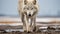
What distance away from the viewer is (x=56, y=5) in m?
3.74

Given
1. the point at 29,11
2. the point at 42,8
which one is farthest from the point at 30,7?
the point at 42,8

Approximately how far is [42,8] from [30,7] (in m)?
2.06

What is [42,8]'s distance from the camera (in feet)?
12.3

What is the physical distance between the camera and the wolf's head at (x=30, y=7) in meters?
1.71

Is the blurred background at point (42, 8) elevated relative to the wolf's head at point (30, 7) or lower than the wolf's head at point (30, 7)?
lower

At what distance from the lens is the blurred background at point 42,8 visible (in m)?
3.72

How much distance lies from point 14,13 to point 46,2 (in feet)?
2.65

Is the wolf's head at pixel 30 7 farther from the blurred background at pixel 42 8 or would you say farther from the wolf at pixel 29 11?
the blurred background at pixel 42 8

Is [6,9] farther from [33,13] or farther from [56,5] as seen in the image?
[33,13]

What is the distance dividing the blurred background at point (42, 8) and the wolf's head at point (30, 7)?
193cm

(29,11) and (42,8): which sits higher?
(29,11)

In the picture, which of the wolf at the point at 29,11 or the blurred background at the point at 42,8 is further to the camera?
the blurred background at the point at 42,8

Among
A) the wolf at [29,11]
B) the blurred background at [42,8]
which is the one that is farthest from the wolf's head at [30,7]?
the blurred background at [42,8]

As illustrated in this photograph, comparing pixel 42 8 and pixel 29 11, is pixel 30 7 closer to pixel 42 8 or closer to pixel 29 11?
pixel 29 11
